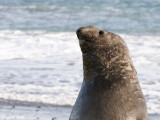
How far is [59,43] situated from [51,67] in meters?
3.21

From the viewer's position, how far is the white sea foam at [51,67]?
25.0 ft

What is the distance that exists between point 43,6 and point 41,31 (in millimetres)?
7013

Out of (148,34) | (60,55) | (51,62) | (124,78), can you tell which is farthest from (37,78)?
(148,34)

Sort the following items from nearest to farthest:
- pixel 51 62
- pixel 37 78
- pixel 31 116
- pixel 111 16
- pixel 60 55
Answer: pixel 31 116 → pixel 37 78 → pixel 51 62 → pixel 60 55 → pixel 111 16

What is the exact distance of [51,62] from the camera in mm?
10328

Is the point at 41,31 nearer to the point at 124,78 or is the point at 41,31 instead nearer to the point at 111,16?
the point at 111,16

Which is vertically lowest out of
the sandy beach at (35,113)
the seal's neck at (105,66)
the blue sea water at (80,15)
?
the blue sea water at (80,15)

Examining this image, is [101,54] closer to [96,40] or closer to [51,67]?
[96,40]

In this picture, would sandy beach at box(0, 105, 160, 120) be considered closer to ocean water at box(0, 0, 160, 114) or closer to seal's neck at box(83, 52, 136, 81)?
ocean water at box(0, 0, 160, 114)

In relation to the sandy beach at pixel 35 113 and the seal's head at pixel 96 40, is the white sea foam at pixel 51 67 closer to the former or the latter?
the sandy beach at pixel 35 113

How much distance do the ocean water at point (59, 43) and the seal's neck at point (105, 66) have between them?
2455mm

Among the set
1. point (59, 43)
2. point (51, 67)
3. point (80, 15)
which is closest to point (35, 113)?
point (51, 67)

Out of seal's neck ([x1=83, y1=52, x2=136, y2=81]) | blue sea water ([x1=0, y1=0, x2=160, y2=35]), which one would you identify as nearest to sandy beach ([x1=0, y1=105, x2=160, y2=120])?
seal's neck ([x1=83, y1=52, x2=136, y2=81])

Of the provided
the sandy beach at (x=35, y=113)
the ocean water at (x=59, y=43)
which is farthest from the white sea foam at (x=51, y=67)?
the sandy beach at (x=35, y=113)
